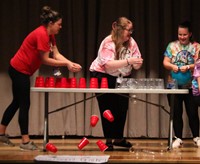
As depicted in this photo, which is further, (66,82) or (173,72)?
(173,72)

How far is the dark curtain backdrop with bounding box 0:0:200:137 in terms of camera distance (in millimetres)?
5137

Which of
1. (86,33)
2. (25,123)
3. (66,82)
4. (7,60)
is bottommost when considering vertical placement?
(25,123)

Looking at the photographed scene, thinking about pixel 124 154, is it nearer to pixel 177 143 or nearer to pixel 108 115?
pixel 108 115

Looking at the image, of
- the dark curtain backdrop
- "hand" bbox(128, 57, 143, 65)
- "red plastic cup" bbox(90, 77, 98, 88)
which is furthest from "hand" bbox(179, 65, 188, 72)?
the dark curtain backdrop

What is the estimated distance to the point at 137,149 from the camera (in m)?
3.93

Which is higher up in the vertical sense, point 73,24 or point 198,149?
point 73,24

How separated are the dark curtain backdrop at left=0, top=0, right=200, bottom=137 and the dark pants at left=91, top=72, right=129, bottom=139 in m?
1.33

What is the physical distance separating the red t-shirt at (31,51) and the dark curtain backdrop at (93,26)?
1451mm

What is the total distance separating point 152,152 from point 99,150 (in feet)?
1.59

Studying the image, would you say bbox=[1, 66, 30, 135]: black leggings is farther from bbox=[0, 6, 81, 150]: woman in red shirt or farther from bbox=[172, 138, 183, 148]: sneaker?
bbox=[172, 138, 183, 148]: sneaker

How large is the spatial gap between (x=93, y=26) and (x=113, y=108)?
1.62m

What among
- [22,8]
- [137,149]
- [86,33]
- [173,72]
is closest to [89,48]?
[86,33]

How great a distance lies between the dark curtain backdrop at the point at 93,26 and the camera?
5137 mm

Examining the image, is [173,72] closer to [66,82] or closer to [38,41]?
[66,82]
